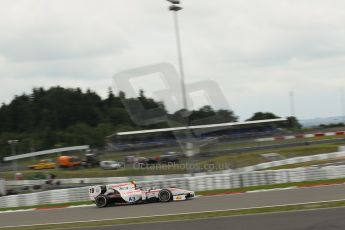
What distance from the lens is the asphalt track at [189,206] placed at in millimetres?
12914

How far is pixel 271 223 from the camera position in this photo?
952 centimetres

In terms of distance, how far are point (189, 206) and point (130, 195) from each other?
2.80 m

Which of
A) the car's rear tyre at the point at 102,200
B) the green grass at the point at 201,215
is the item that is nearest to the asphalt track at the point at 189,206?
the car's rear tyre at the point at 102,200

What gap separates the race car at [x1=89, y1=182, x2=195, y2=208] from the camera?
15391mm

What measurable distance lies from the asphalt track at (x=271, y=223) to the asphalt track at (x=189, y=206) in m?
1.90

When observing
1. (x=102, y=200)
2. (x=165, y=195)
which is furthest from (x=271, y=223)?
(x=102, y=200)

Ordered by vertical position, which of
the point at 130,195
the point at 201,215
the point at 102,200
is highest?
the point at 130,195

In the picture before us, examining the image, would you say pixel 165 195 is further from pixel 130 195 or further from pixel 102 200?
pixel 102 200

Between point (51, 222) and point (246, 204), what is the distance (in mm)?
5063

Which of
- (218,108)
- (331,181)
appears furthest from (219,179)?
(218,108)

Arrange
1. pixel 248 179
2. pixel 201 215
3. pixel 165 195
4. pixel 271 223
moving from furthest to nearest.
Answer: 1. pixel 248 179
2. pixel 165 195
3. pixel 201 215
4. pixel 271 223

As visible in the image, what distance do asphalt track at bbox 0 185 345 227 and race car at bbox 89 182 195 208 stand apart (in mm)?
293

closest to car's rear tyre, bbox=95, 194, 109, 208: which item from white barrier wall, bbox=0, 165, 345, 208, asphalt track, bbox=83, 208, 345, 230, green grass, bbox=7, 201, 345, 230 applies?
white barrier wall, bbox=0, 165, 345, 208

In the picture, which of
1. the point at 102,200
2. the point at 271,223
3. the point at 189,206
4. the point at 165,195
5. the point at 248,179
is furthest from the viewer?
the point at 248,179
